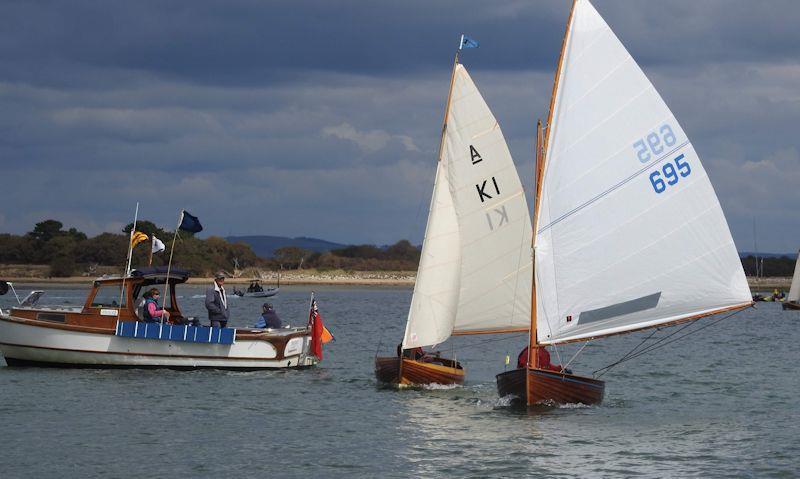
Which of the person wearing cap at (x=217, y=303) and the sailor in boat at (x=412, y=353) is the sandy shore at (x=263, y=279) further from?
the sailor in boat at (x=412, y=353)

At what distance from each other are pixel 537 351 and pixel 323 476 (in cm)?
862

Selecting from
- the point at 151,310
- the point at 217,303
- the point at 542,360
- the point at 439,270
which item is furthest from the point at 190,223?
the point at 542,360

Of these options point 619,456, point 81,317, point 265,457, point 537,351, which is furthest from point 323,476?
point 81,317

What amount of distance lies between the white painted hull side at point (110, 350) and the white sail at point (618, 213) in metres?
12.8

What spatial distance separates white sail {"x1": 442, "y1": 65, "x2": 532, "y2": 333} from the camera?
3369 cm

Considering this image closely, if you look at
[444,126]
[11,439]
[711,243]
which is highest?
[444,126]

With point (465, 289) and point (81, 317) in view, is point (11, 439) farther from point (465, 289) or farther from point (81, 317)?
point (465, 289)

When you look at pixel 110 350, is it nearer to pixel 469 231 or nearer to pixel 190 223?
pixel 190 223

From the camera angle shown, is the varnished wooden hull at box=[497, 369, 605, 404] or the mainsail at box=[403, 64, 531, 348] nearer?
the varnished wooden hull at box=[497, 369, 605, 404]

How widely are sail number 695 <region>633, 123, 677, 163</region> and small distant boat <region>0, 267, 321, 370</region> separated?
48.9 ft

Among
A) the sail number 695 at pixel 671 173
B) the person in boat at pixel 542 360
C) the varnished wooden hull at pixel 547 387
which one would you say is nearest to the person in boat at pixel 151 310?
the person in boat at pixel 542 360

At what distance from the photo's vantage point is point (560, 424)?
27250mm

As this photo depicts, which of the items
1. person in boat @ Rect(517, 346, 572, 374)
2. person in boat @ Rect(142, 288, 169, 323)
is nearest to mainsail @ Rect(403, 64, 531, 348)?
person in boat @ Rect(517, 346, 572, 374)

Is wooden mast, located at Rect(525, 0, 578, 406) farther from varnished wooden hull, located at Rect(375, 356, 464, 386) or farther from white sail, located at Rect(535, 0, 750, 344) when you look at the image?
varnished wooden hull, located at Rect(375, 356, 464, 386)
